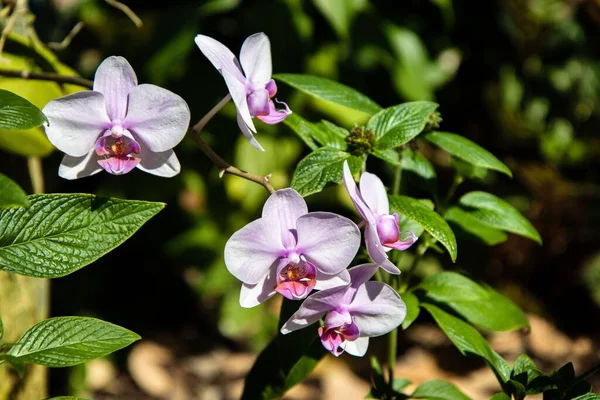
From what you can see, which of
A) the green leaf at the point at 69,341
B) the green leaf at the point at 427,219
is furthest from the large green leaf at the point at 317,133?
the green leaf at the point at 69,341

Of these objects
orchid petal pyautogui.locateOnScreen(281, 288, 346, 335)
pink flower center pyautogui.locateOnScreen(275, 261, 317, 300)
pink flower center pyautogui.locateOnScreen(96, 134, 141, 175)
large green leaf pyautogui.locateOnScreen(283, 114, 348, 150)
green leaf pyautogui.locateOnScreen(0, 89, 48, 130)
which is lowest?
orchid petal pyautogui.locateOnScreen(281, 288, 346, 335)

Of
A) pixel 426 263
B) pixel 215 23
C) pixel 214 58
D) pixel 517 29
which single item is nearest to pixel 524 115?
pixel 517 29

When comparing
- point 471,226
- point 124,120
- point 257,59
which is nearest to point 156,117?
point 124,120

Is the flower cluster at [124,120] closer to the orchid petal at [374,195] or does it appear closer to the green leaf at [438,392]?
the orchid petal at [374,195]

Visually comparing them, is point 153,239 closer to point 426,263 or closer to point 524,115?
point 426,263

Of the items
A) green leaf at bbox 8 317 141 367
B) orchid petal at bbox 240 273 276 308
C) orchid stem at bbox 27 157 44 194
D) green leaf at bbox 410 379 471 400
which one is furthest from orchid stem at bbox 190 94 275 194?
orchid stem at bbox 27 157 44 194

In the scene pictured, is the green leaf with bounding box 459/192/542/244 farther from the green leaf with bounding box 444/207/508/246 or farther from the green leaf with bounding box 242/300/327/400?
the green leaf with bounding box 242/300/327/400
